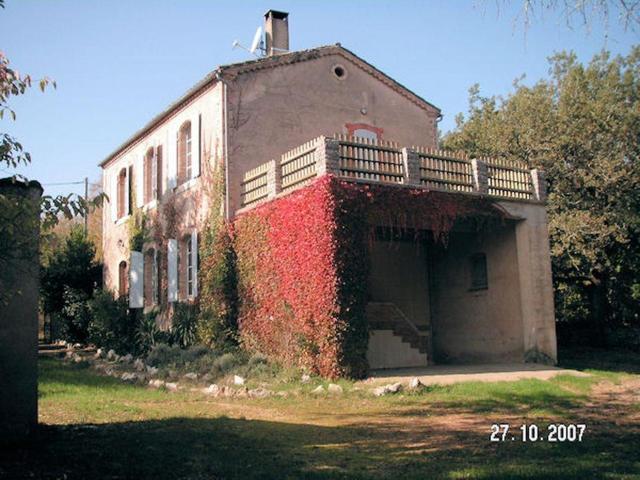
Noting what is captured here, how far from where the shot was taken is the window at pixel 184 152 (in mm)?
19422

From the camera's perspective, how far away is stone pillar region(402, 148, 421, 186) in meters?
14.4

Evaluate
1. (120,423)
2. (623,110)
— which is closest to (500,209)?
(623,110)

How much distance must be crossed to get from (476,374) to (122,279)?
14.2m

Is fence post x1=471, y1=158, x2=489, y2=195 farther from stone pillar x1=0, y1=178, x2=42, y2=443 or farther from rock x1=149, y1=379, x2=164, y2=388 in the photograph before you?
stone pillar x1=0, y1=178, x2=42, y2=443

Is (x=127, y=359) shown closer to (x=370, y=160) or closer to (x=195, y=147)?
(x=195, y=147)

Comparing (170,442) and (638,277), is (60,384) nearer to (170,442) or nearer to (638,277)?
(170,442)

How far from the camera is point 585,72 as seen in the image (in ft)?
71.9

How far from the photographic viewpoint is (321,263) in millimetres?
13008

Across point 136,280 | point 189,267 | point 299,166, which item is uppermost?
point 299,166

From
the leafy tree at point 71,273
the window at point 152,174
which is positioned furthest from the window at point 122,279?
the window at point 152,174

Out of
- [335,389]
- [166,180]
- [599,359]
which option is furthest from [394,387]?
[166,180]

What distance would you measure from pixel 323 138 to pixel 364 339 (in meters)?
4.15

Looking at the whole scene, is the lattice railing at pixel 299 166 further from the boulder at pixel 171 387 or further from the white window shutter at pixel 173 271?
the white window shutter at pixel 173 271

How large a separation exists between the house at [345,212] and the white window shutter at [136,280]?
1.8 inches
